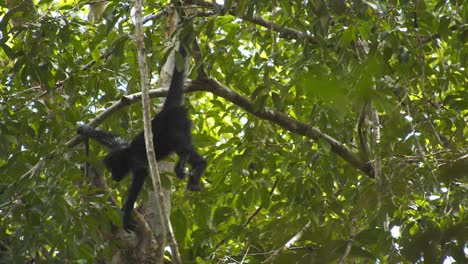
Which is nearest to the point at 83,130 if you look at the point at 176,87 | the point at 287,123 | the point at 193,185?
the point at 176,87

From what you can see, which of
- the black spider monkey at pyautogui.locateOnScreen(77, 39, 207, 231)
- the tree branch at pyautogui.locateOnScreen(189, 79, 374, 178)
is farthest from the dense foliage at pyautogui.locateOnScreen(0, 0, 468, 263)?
the black spider monkey at pyautogui.locateOnScreen(77, 39, 207, 231)

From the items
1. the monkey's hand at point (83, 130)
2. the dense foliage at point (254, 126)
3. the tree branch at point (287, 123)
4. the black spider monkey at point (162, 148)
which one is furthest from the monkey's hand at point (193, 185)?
the monkey's hand at point (83, 130)

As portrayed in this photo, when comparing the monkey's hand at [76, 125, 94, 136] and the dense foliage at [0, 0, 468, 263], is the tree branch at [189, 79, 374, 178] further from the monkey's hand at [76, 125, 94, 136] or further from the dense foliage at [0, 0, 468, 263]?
the monkey's hand at [76, 125, 94, 136]

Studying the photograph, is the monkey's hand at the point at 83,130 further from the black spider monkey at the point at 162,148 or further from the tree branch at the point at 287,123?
the tree branch at the point at 287,123

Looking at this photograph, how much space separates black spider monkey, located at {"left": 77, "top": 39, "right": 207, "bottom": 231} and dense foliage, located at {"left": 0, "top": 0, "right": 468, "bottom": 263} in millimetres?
177

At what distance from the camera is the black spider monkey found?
20.5ft

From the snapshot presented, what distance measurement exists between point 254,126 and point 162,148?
1.00m

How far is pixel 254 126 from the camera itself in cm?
657

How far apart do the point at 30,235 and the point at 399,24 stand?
325 centimetres

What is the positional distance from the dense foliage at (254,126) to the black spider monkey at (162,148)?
0.18 metres

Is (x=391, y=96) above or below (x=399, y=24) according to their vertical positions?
below

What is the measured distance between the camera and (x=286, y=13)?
4.70 m

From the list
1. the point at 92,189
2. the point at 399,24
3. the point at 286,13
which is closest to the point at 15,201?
the point at 92,189

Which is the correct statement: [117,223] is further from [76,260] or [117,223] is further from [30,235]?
[30,235]
